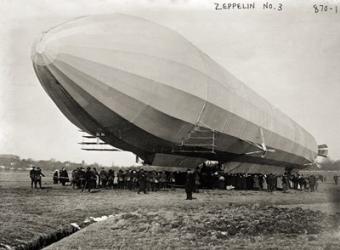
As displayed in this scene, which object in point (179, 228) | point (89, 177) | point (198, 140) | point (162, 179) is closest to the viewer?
point (179, 228)

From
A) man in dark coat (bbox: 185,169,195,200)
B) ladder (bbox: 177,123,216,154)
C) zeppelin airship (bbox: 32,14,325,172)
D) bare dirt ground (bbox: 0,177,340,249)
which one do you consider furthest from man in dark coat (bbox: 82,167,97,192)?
bare dirt ground (bbox: 0,177,340,249)

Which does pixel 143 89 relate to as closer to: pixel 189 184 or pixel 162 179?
pixel 189 184

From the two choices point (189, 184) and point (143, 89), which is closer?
point (143, 89)

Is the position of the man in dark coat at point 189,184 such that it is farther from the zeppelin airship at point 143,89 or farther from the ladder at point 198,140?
the zeppelin airship at point 143,89

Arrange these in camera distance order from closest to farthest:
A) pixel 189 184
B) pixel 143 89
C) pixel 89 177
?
pixel 143 89, pixel 189 184, pixel 89 177

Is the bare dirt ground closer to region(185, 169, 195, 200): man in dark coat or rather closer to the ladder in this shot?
region(185, 169, 195, 200): man in dark coat

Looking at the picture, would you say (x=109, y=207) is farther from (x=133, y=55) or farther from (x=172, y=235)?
(x=133, y=55)

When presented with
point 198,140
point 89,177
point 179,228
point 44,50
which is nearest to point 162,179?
point 198,140

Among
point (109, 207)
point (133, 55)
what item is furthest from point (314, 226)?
point (133, 55)

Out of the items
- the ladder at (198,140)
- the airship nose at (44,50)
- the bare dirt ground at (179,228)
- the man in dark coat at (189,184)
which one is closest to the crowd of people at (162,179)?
the man in dark coat at (189,184)
